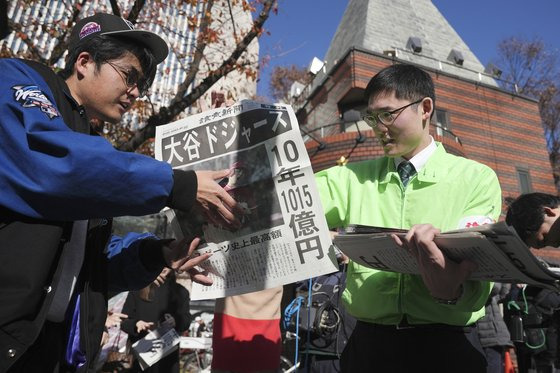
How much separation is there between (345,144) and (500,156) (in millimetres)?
6786

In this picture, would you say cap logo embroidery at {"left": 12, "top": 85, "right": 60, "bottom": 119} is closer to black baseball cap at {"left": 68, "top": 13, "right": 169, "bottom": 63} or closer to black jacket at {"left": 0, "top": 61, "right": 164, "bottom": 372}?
black jacket at {"left": 0, "top": 61, "right": 164, "bottom": 372}

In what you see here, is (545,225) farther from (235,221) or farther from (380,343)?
(235,221)

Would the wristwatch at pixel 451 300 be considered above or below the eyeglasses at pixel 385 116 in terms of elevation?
below

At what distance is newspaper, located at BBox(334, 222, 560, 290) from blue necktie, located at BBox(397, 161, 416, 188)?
410 mm

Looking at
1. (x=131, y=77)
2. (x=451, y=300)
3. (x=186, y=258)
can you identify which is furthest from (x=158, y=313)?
(x=451, y=300)

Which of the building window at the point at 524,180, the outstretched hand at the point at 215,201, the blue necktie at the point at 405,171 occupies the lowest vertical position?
the outstretched hand at the point at 215,201

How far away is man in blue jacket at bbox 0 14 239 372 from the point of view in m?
1.06

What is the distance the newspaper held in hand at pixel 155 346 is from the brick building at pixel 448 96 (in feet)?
28.0

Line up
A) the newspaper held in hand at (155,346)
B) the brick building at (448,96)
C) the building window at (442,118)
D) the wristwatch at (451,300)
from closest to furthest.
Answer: the wristwatch at (451,300) → the newspaper held in hand at (155,346) → the brick building at (448,96) → the building window at (442,118)

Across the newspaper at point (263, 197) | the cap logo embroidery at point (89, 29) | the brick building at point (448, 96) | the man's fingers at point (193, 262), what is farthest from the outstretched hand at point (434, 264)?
the brick building at point (448, 96)

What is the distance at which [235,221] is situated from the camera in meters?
1.43

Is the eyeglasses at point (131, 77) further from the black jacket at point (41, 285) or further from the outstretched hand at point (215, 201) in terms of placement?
the outstretched hand at point (215, 201)

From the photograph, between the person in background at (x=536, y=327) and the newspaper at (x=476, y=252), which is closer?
the newspaper at (x=476, y=252)

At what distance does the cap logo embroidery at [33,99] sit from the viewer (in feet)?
3.68
